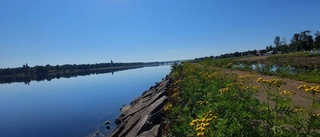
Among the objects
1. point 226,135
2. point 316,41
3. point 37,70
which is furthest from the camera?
point 37,70

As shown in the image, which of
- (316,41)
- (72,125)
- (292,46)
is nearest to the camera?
(72,125)

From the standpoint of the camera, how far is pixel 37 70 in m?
156

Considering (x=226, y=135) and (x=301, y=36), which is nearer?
(x=226, y=135)

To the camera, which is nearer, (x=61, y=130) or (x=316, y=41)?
(x=61, y=130)

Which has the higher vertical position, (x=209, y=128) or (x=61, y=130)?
(x=209, y=128)

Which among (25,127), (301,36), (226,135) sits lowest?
(25,127)

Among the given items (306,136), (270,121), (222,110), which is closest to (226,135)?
(270,121)

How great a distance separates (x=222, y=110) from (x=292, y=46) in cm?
9643

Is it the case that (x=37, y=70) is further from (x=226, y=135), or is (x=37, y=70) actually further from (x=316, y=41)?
(x=226, y=135)

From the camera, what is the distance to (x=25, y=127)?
58.2ft

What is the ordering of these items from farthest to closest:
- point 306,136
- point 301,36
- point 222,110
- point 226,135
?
1. point 301,36
2. point 222,110
3. point 226,135
4. point 306,136

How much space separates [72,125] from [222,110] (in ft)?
48.9

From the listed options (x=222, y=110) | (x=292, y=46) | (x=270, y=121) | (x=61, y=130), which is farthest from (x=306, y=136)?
(x=292, y=46)

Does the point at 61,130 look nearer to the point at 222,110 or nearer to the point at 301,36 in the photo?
the point at 222,110
